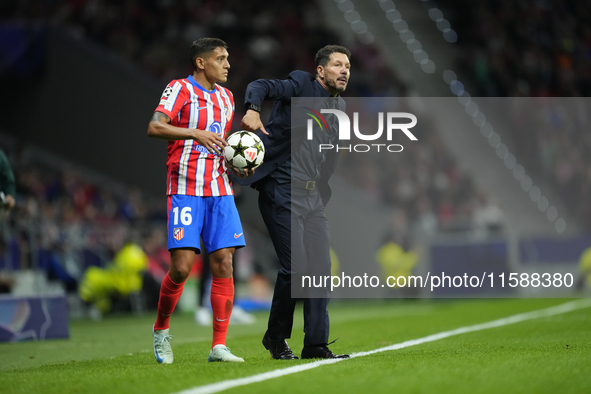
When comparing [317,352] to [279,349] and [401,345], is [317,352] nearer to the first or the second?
[279,349]

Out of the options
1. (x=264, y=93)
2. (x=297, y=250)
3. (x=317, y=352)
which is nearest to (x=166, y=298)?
(x=297, y=250)

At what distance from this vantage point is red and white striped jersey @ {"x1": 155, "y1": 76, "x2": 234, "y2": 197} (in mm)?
5344

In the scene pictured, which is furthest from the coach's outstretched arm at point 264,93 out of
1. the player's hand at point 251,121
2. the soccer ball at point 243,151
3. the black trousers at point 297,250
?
the black trousers at point 297,250

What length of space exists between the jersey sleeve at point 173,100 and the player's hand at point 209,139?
27 centimetres

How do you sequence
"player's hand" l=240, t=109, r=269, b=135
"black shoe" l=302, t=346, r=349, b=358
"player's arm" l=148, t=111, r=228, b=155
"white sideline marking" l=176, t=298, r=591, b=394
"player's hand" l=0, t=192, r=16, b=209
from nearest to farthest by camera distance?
1. "white sideline marking" l=176, t=298, r=591, b=394
2. "player's hand" l=240, t=109, r=269, b=135
3. "player's arm" l=148, t=111, r=228, b=155
4. "black shoe" l=302, t=346, r=349, b=358
5. "player's hand" l=0, t=192, r=16, b=209

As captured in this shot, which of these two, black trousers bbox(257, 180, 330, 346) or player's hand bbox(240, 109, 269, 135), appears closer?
player's hand bbox(240, 109, 269, 135)

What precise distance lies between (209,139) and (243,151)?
23 cm

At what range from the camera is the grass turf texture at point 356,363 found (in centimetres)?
390

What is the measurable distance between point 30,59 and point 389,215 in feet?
27.7

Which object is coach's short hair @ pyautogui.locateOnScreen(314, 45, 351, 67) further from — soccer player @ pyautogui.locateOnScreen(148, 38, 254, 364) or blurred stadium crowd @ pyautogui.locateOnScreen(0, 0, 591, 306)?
blurred stadium crowd @ pyautogui.locateOnScreen(0, 0, 591, 306)

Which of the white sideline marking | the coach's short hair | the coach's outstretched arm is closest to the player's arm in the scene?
the coach's outstretched arm

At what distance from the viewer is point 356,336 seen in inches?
302

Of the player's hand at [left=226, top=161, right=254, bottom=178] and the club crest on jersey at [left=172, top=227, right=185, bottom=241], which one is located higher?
the player's hand at [left=226, top=161, right=254, bottom=178]

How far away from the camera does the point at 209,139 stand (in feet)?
16.9
